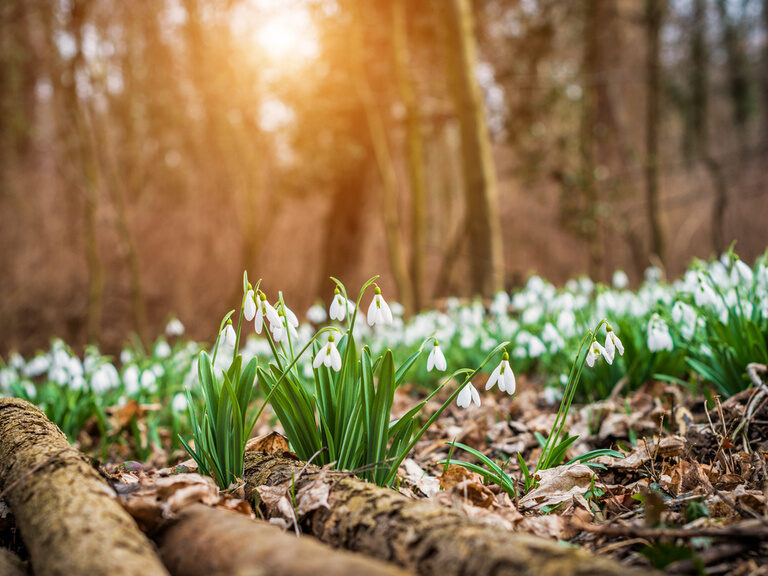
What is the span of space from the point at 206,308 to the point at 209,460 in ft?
33.2

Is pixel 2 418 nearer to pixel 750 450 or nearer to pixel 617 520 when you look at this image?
pixel 617 520

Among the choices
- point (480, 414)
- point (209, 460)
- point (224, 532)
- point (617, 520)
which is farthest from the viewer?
point (480, 414)

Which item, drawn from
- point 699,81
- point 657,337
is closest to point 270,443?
point 657,337

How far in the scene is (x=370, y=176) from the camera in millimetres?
9859

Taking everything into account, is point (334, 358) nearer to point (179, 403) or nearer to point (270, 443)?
point (270, 443)

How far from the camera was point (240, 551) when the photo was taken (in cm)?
108

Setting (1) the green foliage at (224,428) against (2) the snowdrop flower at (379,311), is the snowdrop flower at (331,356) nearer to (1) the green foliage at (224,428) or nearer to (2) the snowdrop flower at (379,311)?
(2) the snowdrop flower at (379,311)

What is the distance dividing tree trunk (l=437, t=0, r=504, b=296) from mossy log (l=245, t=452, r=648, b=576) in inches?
194

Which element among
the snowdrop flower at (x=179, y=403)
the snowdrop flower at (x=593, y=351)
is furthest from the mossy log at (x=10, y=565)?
the snowdrop flower at (x=179, y=403)

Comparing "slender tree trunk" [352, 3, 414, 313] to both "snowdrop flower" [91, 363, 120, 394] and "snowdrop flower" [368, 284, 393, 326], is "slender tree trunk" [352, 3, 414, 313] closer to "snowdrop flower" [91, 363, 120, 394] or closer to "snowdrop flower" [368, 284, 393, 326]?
"snowdrop flower" [91, 363, 120, 394]

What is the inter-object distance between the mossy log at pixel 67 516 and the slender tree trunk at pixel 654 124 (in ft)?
28.4

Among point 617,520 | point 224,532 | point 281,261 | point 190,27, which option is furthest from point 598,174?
point 224,532

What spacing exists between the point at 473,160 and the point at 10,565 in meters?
5.79

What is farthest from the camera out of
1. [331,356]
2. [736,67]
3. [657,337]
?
[736,67]
